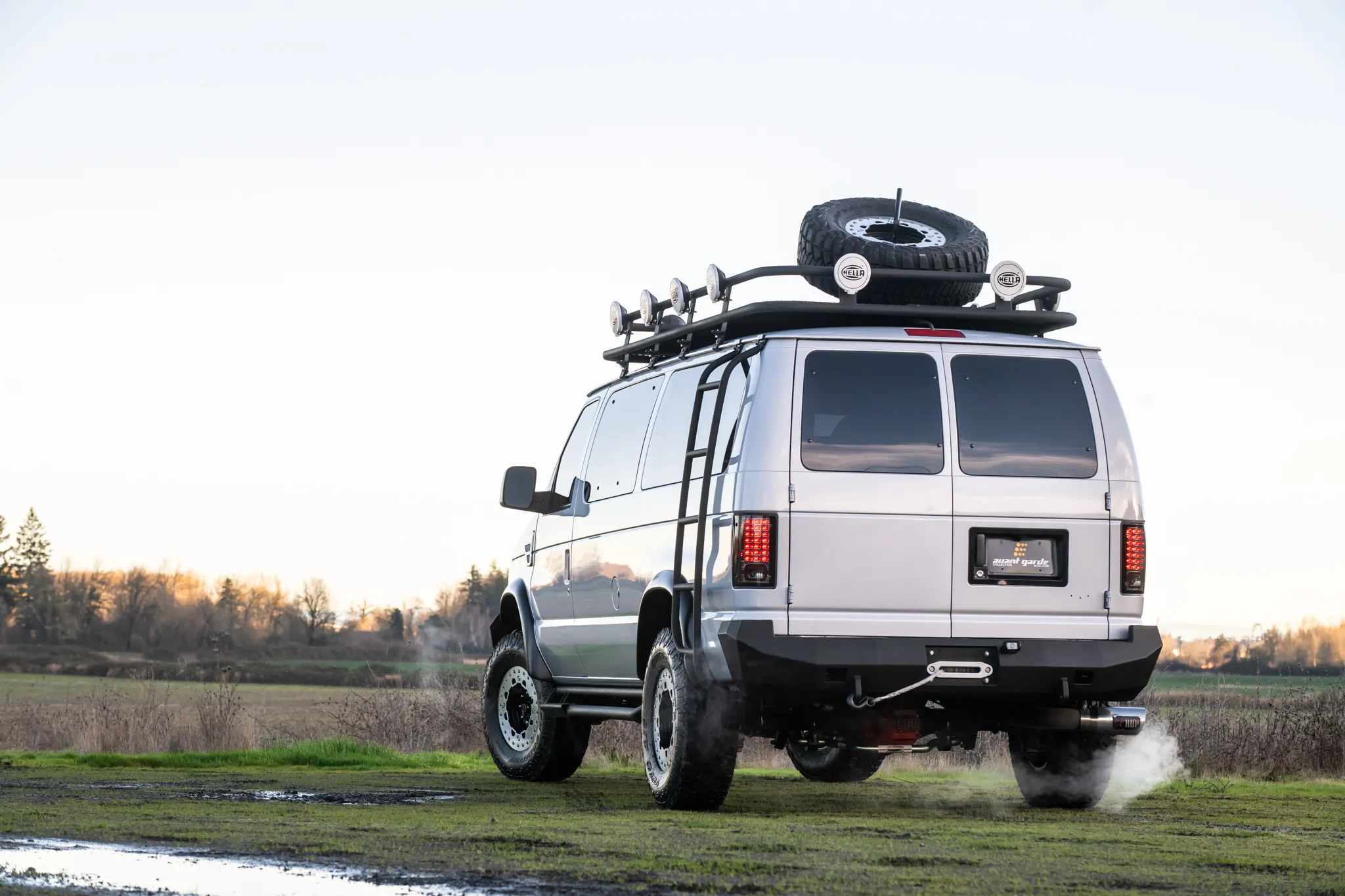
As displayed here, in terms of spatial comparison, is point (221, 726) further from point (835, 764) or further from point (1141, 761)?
point (1141, 761)

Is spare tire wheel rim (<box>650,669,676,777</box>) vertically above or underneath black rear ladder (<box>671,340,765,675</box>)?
underneath

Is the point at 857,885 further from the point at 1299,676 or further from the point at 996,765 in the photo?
the point at 1299,676

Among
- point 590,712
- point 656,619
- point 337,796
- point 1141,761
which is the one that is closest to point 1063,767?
point 1141,761

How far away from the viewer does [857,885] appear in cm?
641

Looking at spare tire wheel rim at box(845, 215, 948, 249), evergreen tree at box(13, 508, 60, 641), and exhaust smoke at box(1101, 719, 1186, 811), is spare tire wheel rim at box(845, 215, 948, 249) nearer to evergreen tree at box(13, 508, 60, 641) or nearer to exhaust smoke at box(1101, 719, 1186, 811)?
exhaust smoke at box(1101, 719, 1186, 811)

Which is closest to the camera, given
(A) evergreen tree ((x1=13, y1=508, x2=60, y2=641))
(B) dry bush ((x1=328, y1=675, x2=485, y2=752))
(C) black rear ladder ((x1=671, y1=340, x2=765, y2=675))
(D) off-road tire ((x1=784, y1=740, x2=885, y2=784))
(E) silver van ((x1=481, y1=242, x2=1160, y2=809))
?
(E) silver van ((x1=481, y1=242, x2=1160, y2=809))

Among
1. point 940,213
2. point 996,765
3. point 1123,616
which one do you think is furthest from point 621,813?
point 996,765

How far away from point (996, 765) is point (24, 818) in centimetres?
1017

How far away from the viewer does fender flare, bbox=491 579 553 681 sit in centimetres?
1248

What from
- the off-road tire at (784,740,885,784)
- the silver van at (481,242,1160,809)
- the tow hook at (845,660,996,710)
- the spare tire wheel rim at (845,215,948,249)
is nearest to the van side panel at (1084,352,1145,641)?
the silver van at (481,242,1160,809)

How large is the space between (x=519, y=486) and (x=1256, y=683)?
363 inches

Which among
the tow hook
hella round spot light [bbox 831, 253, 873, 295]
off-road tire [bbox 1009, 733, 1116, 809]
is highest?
hella round spot light [bbox 831, 253, 873, 295]

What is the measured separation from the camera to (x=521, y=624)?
42.0 feet

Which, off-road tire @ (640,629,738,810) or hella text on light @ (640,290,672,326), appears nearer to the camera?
off-road tire @ (640,629,738,810)
